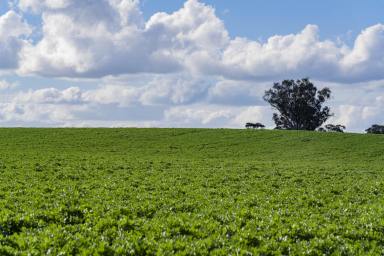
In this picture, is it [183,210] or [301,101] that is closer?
[183,210]

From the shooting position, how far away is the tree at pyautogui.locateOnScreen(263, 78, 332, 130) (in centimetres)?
12788

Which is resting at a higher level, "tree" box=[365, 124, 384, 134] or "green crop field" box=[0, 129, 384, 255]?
"tree" box=[365, 124, 384, 134]

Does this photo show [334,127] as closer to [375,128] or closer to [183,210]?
[375,128]

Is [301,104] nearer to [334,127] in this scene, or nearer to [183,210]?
[334,127]

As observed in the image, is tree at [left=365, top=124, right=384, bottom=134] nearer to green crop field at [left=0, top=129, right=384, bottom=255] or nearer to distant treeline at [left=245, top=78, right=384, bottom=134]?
distant treeline at [left=245, top=78, right=384, bottom=134]

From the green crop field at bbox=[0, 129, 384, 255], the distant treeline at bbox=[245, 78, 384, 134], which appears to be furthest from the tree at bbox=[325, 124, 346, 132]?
the green crop field at bbox=[0, 129, 384, 255]

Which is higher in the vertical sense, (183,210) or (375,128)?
(375,128)

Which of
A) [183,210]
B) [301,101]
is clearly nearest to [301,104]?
[301,101]

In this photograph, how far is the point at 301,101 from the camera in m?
127

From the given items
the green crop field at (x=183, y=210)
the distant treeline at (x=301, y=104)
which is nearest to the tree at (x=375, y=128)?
the distant treeline at (x=301, y=104)

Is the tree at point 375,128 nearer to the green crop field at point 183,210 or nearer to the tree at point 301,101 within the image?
the tree at point 301,101

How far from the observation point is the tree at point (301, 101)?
127875 mm

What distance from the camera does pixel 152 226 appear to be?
53.2 feet

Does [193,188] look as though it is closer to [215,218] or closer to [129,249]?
[215,218]
